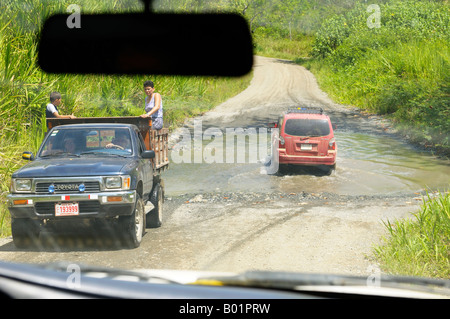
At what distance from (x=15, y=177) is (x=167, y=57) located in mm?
19553

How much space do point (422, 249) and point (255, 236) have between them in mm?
2763

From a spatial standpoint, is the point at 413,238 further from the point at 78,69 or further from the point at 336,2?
the point at 336,2

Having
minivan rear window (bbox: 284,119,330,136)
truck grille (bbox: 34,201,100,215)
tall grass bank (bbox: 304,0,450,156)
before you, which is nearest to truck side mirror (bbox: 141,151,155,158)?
truck grille (bbox: 34,201,100,215)

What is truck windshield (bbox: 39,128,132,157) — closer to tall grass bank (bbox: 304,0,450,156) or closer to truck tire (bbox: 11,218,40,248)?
truck tire (bbox: 11,218,40,248)

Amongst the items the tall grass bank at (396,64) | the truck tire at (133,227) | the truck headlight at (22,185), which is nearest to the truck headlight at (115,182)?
the truck tire at (133,227)

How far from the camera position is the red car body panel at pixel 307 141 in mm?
15109

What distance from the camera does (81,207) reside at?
745cm

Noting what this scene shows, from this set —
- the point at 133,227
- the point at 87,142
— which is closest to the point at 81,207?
the point at 133,227

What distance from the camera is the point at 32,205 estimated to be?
743cm

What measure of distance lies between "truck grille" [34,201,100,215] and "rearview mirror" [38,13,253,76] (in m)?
8.86

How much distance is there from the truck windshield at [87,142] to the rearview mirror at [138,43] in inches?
290

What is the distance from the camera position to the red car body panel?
15109 mm

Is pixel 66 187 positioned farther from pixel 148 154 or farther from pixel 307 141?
pixel 307 141
